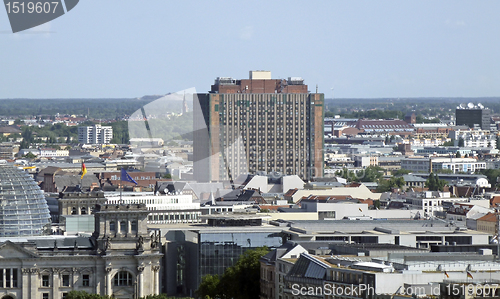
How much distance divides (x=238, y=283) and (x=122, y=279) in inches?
312

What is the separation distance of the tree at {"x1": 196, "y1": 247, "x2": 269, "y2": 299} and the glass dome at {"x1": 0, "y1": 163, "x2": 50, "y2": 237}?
16516 millimetres

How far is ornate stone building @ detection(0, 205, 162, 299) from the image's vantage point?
3538 inches

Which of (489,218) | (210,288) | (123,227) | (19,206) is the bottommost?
(210,288)

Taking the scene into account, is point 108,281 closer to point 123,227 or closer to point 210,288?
point 123,227

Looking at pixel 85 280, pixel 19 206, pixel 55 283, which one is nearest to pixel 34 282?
pixel 55 283

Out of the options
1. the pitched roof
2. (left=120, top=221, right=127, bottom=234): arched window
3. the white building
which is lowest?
the pitched roof

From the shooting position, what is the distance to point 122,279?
90.9m

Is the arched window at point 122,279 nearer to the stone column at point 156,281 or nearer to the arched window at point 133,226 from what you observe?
the stone column at point 156,281

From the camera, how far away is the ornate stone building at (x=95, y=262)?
295ft

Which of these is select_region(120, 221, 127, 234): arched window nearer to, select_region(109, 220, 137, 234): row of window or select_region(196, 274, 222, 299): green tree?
select_region(109, 220, 137, 234): row of window

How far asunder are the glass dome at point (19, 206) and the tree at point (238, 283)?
54.2 feet

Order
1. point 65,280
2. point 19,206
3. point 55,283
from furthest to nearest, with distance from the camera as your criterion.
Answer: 1. point 19,206
2. point 65,280
3. point 55,283

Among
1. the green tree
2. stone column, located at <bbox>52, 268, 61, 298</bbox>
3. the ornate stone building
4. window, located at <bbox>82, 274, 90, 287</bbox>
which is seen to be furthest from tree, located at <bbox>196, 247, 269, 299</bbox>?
stone column, located at <bbox>52, 268, 61, 298</bbox>

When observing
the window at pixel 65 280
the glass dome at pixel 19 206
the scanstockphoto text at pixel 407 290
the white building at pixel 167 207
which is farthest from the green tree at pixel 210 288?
the white building at pixel 167 207
